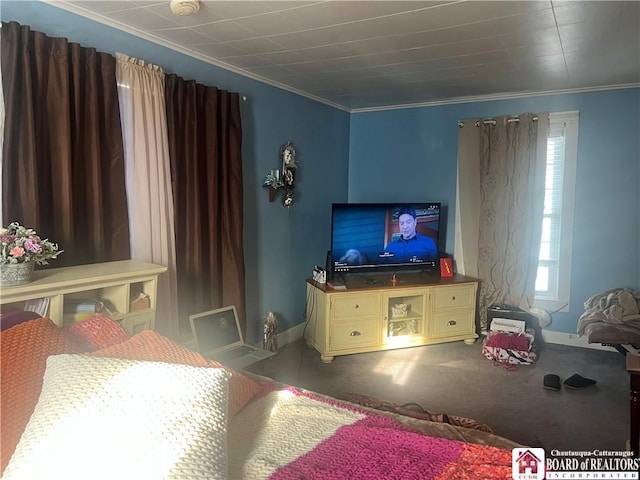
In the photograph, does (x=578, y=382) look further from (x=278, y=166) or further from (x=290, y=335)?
(x=278, y=166)

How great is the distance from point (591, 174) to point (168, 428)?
4.11 metres

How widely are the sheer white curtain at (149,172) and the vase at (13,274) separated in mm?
874

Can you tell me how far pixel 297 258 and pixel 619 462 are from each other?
2.89 meters

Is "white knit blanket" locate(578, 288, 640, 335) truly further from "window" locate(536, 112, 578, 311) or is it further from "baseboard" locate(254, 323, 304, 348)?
"baseboard" locate(254, 323, 304, 348)

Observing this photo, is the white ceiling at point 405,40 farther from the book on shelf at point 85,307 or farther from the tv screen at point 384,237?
the book on shelf at point 85,307

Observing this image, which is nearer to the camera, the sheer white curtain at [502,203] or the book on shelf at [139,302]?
the book on shelf at [139,302]

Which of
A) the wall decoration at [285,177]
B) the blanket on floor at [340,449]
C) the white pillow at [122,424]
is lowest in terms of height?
the blanket on floor at [340,449]

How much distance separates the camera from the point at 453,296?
4.20 meters

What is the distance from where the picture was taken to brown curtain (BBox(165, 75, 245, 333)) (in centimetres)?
298

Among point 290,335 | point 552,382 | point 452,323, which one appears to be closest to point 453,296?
point 452,323

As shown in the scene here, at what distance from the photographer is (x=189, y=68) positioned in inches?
122

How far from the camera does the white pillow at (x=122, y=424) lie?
106 centimetres

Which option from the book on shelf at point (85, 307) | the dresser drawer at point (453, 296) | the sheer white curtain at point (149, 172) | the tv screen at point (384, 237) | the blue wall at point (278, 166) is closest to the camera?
the book on shelf at point (85, 307)

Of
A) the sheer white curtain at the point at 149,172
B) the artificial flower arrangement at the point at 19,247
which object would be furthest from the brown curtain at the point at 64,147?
the artificial flower arrangement at the point at 19,247
